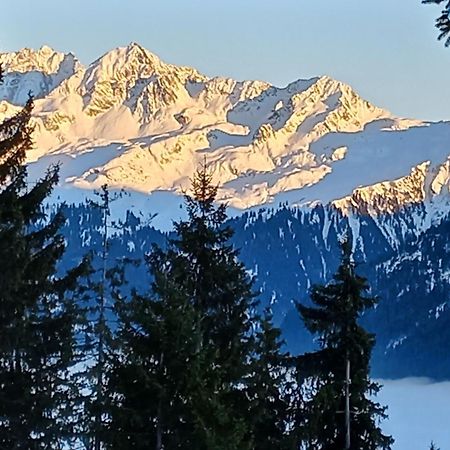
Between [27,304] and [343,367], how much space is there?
19.6 feet

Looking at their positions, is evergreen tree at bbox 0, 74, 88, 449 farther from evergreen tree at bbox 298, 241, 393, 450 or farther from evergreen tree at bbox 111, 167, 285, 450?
evergreen tree at bbox 298, 241, 393, 450

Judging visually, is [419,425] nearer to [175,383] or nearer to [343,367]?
[343,367]

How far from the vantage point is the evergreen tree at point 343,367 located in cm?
2159

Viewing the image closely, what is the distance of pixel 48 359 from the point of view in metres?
22.7

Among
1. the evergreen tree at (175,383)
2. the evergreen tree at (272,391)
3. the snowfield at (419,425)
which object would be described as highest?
the snowfield at (419,425)

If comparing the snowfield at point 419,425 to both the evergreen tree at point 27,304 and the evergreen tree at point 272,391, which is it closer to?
the evergreen tree at point 272,391

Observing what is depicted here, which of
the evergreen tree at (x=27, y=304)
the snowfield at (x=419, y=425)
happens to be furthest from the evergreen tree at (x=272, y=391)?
the snowfield at (x=419, y=425)

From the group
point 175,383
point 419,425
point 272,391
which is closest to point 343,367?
point 272,391

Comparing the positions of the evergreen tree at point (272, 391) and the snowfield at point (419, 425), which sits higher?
the snowfield at point (419, 425)

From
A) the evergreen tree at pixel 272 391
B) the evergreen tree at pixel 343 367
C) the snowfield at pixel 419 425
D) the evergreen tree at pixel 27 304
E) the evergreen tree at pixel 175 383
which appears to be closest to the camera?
the evergreen tree at pixel 175 383

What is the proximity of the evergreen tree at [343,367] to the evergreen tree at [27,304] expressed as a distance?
4.45 m

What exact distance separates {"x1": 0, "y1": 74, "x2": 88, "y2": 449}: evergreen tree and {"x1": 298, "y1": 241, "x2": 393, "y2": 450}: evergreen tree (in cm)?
445

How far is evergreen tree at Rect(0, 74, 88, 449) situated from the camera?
61.0ft

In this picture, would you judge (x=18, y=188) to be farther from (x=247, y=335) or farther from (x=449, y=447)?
(x=449, y=447)
